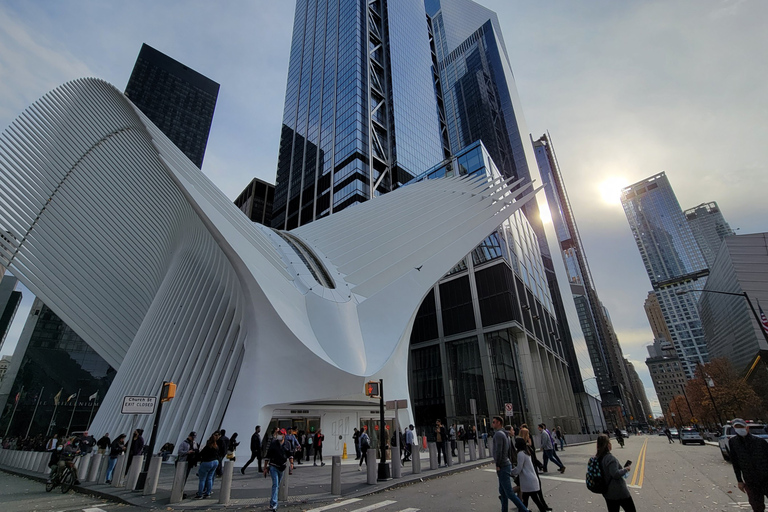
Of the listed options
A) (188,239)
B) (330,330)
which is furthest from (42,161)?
(330,330)

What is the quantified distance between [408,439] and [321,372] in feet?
16.8

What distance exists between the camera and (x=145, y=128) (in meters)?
14.8

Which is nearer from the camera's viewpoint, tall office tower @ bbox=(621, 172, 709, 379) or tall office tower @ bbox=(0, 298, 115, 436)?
tall office tower @ bbox=(0, 298, 115, 436)

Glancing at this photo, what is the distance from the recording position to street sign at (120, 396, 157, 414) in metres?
9.61

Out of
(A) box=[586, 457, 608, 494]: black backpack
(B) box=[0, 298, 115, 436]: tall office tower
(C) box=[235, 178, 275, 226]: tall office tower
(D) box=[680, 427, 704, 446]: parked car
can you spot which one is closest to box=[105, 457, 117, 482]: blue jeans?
(A) box=[586, 457, 608, 494]: black backpack

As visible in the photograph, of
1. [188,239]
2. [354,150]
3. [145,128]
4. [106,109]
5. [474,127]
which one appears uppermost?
[474,127]

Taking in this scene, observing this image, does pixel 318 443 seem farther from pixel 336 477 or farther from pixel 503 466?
pixel 503 466

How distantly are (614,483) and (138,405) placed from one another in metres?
10.9

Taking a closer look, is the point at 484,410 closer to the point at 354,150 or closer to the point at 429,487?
the point at 429,487

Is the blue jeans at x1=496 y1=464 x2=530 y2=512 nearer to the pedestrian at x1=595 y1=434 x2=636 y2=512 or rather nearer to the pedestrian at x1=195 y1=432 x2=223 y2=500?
the pedestrian at x1=595 y1=434 x2=636 y2=512

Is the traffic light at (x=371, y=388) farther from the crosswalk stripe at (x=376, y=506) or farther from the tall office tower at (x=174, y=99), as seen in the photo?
the tall office tower at (x=174, y=99)

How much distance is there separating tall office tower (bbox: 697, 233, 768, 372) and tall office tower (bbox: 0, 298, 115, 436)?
10130 centimetres

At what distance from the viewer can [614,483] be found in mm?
4344

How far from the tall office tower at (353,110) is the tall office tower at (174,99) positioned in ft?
117
